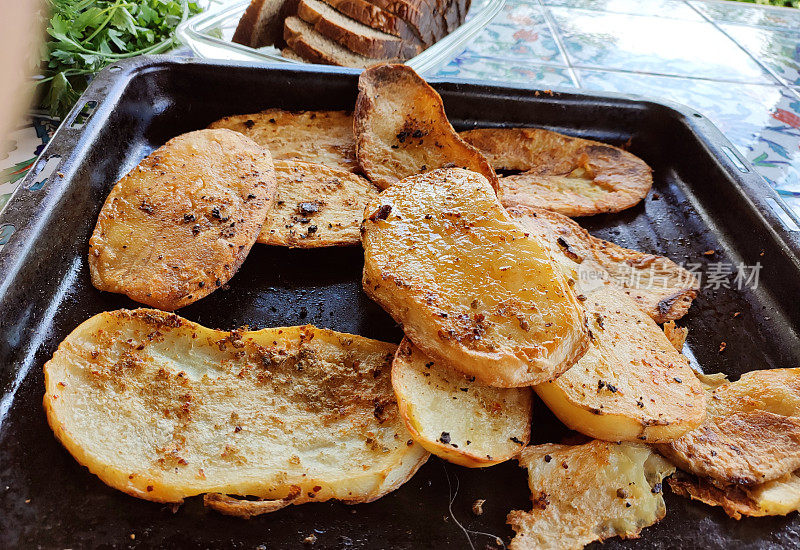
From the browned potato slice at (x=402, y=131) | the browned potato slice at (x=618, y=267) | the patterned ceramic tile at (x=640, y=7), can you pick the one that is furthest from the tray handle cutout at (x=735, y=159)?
the patterned ceramic tile at (x=640, y=7)

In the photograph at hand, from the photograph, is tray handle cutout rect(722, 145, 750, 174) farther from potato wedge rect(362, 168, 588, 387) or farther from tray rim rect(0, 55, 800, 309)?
potato wedge rect(362, 168, 588, 387)

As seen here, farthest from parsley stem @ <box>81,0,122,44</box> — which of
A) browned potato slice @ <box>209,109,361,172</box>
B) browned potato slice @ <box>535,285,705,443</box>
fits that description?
browned potato slice @ <box>535,285,705,443</box>

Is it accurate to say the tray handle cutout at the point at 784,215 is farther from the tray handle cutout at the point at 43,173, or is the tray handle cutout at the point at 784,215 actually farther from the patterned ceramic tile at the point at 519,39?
the tray handle cutout at the point at 43,173

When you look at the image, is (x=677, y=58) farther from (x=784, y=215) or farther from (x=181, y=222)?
(x=181, y=222)

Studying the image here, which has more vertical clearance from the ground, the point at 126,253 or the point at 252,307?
the point at 126,253

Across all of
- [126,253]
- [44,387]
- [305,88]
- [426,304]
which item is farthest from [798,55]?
[44,387]

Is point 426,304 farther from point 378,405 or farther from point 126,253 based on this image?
point 126,253

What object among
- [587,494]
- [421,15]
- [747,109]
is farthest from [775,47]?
[587,494]
